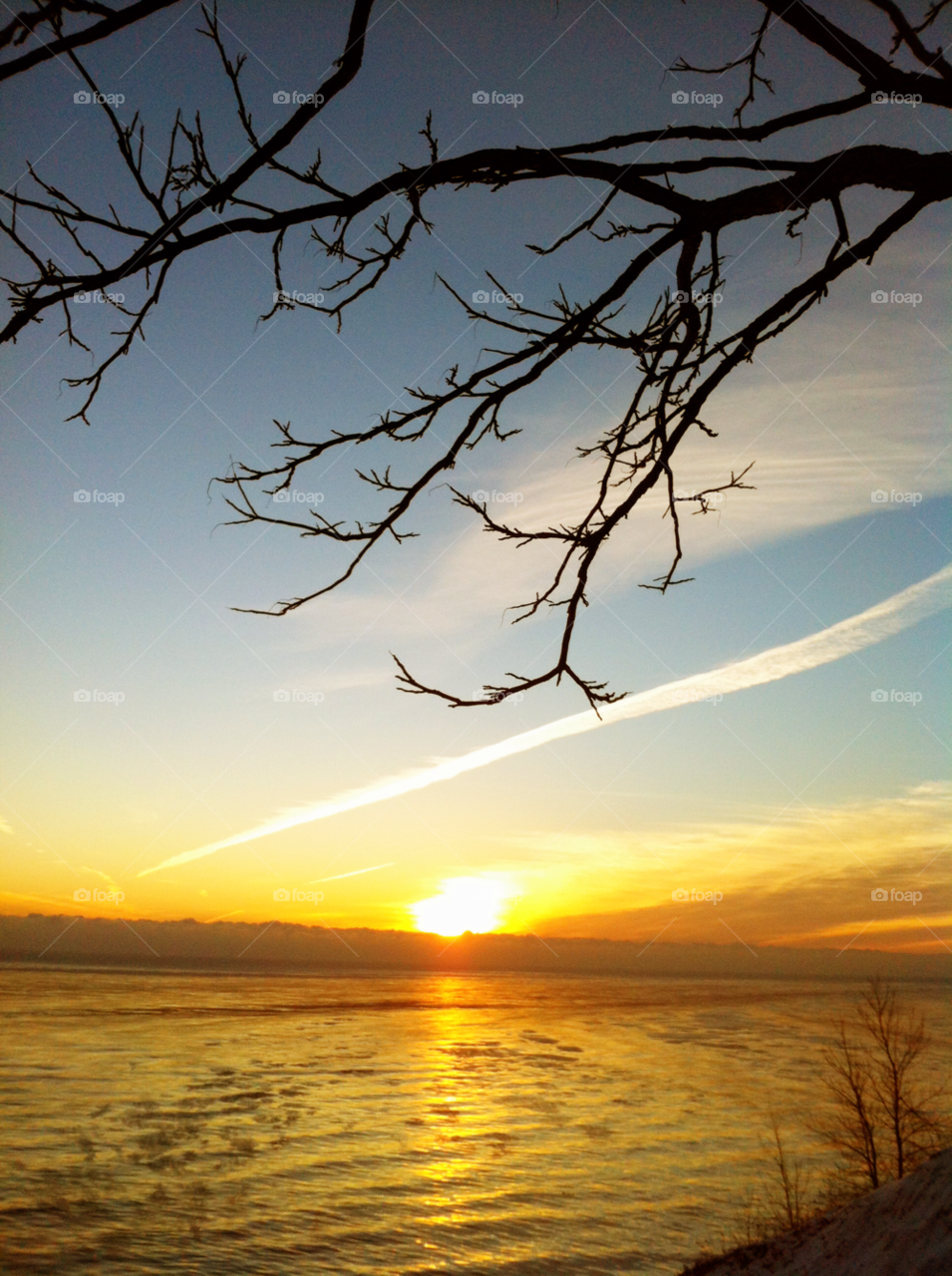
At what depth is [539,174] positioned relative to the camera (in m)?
3.42

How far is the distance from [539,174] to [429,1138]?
56.7m

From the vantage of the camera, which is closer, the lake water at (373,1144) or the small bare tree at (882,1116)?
the lake water at (373,1144)

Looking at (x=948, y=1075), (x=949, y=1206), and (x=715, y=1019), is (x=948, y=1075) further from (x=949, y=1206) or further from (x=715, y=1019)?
(x=949, y=1206)

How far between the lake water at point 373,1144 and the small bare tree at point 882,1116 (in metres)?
2.51

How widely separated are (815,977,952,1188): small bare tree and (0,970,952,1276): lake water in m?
2.51

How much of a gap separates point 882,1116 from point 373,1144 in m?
35.3

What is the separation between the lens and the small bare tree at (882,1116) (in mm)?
38188

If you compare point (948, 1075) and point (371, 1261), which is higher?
point (371, 1261)

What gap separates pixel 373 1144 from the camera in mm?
49625

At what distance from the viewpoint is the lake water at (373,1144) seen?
3266cm

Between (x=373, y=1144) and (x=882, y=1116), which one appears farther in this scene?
(x=882, y=1116)

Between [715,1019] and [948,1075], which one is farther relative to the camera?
[715,1019]

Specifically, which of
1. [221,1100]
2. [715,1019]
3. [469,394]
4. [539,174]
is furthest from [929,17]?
[715,1019]

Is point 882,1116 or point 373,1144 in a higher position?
point 373,1144
